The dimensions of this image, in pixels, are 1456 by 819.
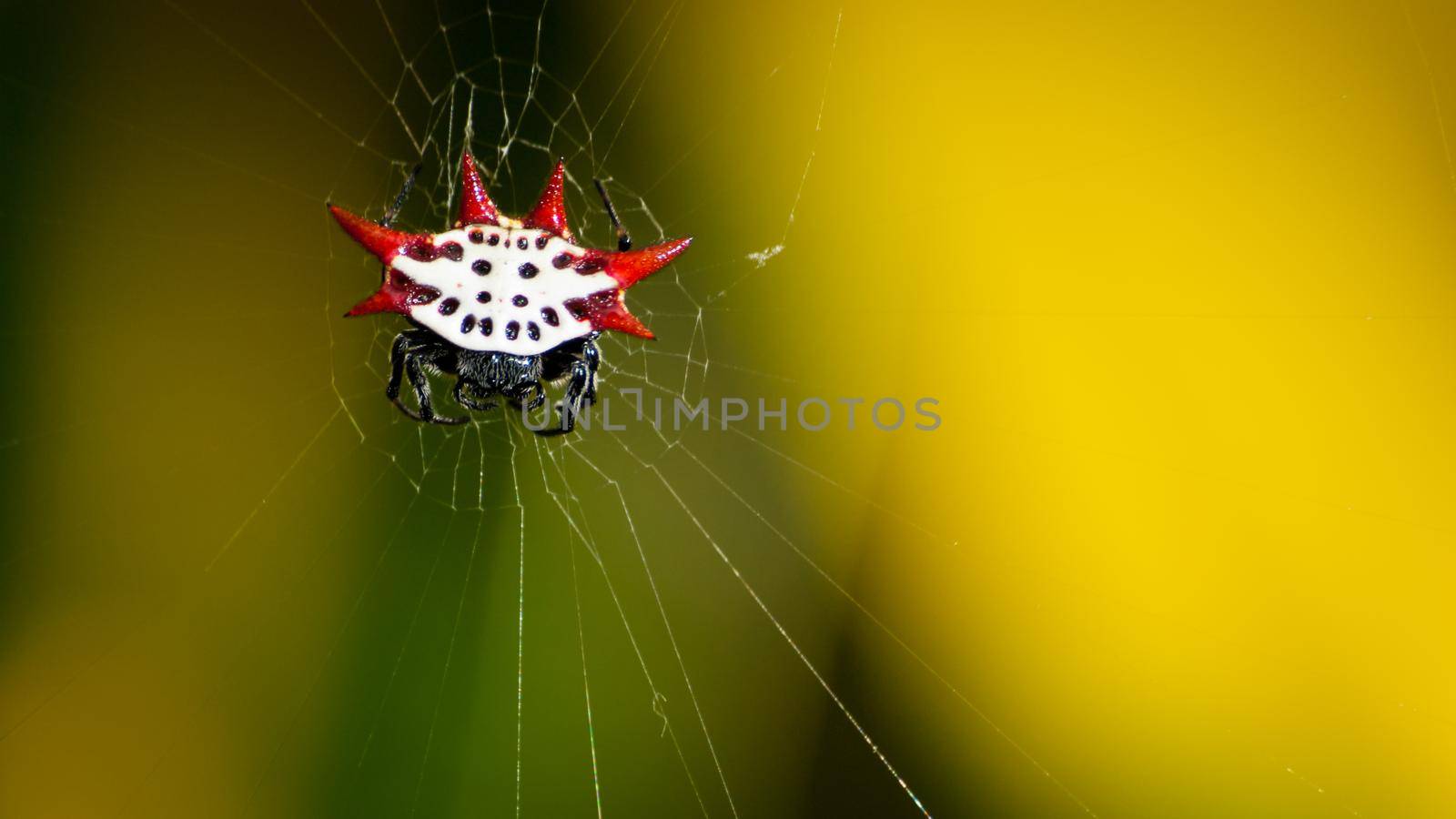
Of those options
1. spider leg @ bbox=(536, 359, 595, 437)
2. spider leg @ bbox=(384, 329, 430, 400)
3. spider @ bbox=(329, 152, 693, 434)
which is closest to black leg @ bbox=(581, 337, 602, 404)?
spider leg @ bbox=(536, 359, 595, 437)

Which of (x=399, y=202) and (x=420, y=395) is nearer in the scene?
(x=399, y=202)

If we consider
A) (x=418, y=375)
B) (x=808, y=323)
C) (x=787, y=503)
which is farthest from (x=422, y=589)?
(x=808, y=323)

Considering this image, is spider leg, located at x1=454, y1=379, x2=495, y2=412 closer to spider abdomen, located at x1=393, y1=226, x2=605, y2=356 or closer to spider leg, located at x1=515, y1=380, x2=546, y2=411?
spider leg, located at x1=515, y1=380, x2=546, y2=411

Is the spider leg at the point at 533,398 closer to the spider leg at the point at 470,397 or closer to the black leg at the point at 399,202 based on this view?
the spider leg at the point at 470,397

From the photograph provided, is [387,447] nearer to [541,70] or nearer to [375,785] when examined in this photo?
[375,785]

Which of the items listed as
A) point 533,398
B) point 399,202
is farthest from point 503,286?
point 533,398

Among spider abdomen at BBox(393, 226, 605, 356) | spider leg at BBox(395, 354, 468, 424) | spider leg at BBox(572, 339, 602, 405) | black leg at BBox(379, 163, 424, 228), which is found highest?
black leg at BBox(379, 163, 424, 228)

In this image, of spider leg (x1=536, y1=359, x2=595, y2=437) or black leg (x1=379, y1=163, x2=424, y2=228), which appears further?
spider leg (x1=536, y1=359, x2=595, y2=437)

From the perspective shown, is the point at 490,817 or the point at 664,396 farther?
the point at 664,396

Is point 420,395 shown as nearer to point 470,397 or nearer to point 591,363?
point 470,397

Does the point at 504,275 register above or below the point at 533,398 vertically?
above

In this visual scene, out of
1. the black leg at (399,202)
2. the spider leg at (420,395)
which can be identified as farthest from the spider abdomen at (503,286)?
the spider leg at (420,395)
